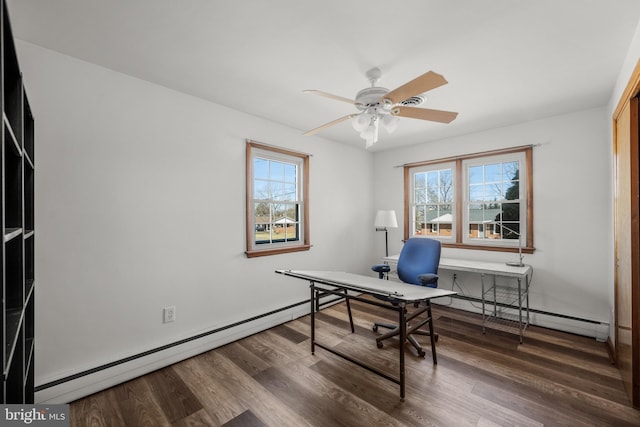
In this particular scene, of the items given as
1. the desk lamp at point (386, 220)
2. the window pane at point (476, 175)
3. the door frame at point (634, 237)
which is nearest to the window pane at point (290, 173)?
the desk lamp at point (386, 220)

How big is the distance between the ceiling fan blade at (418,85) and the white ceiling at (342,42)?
0.34 meters

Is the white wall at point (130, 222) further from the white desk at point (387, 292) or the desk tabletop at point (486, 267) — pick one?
the desk tabletop at point (486, 267)

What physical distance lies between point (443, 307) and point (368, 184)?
2.21 meters

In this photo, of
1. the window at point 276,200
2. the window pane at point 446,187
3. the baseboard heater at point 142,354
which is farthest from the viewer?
the window pane at point 446,187

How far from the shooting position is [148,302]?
2.39m

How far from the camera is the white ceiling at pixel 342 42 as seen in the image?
1579 millimetres

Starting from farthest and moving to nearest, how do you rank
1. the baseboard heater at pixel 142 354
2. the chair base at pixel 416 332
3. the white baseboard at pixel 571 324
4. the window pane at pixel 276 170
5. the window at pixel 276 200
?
1. the window pane at pixel 276 170
2. the window at pixel 276 200
3. the white baseboard at pixel 571 324
4. the chair base at pixel 416 332
5. the baseboard heater at pixel 142 354

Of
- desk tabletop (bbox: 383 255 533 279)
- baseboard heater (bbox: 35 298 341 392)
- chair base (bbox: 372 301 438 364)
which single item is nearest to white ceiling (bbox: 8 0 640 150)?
desk tabletop (bbox: 383 255 533 279)

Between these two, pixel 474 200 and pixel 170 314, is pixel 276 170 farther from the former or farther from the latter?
pixel 474 200

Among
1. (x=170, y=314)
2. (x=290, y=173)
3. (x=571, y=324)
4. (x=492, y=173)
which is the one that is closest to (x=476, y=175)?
(x=492, y=173)

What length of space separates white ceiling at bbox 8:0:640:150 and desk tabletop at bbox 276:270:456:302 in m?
1.68

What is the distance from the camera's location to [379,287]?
2.23m

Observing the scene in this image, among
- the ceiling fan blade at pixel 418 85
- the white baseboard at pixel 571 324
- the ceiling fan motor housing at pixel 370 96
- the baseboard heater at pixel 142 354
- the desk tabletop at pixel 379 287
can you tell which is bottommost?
the white baseboard at pixel 571 324

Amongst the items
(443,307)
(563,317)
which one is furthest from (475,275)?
(563,317)
